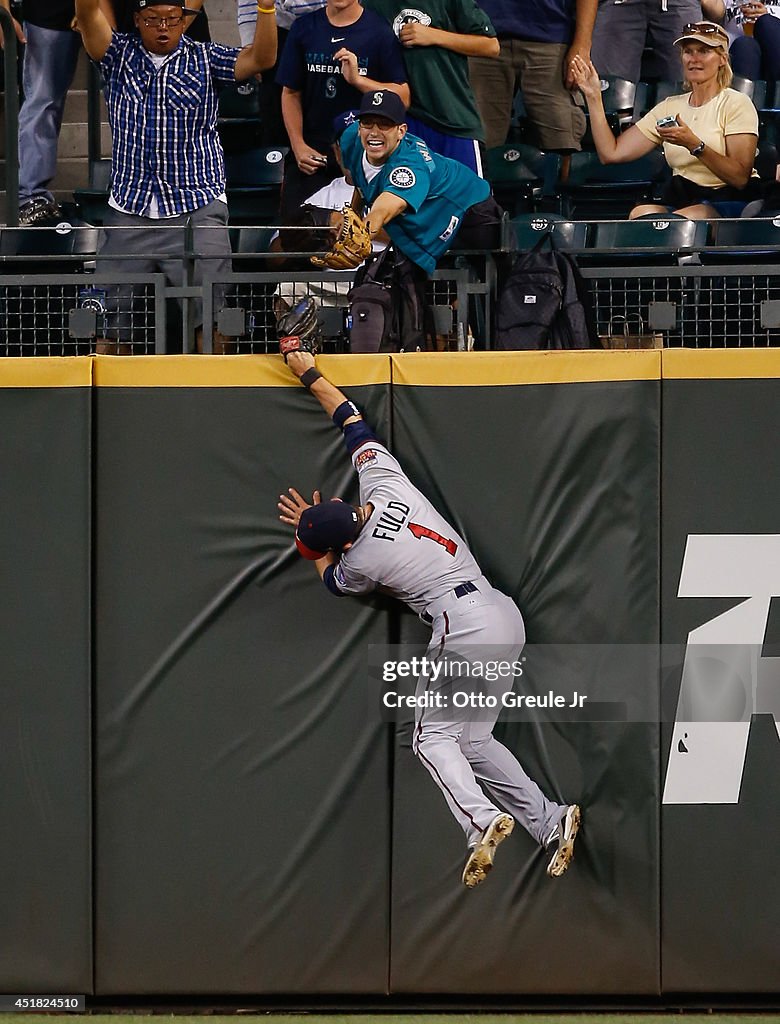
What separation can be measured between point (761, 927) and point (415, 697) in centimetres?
173

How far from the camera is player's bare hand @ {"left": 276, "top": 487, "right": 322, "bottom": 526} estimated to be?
6.35 m

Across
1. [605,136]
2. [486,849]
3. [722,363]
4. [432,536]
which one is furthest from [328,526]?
[605,136]

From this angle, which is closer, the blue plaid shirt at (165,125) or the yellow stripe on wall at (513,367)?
the yellow stripe on wall at (513,367)

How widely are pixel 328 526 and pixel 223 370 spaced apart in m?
0.87

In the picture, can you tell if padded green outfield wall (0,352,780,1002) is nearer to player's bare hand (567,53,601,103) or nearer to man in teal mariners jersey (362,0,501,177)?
man in teal mariners jersey (362,0,501,177)

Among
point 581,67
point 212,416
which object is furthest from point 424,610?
point 581,67

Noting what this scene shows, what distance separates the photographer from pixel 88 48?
25.8ft

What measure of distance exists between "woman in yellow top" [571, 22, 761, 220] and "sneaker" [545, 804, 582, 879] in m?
3.32

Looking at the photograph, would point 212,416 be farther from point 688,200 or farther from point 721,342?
point 688,200

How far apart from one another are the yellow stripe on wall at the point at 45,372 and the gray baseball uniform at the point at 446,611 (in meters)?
1.25

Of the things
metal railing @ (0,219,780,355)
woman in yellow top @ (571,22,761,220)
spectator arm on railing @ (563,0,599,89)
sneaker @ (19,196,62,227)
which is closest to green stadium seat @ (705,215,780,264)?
metal railing @ (0,219,780,355)

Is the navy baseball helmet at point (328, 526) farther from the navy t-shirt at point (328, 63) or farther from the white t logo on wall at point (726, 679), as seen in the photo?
the navy t-shirt at point (328, 63)

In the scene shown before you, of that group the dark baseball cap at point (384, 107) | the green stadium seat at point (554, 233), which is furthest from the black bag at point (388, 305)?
the green stadium seat at point (554, 233)

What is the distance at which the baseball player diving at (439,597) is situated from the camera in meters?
6.16
